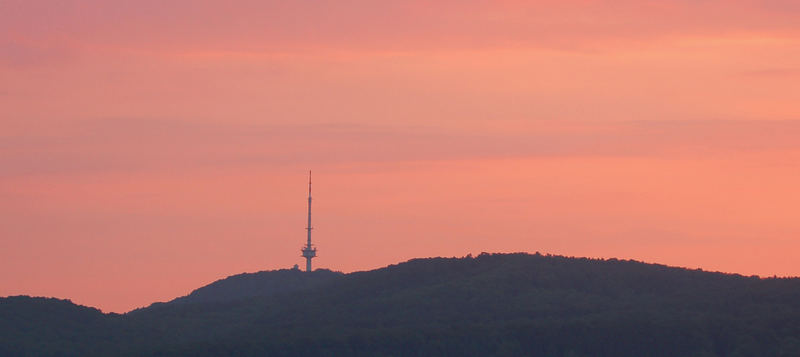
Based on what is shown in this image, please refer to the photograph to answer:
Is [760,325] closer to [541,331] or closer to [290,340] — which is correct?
[541,331]

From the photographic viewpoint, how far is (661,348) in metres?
177

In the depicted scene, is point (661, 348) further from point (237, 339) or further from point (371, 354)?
point (237, 339)

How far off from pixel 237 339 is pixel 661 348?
51.4m

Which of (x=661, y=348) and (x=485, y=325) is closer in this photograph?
(x=661, y=348)

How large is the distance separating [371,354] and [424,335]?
27.7ft

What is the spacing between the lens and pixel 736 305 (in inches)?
7677

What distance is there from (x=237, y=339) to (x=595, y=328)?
141ft

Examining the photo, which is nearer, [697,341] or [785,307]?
[697,341]

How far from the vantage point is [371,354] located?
182 meters

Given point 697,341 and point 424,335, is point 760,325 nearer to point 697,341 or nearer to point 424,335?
Result: point 697,341

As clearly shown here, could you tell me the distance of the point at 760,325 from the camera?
18050 cm

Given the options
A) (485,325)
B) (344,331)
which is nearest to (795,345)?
(485,325)

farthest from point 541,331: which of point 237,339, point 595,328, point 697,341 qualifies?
point 237,339

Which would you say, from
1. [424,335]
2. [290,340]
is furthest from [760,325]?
[290,340]
